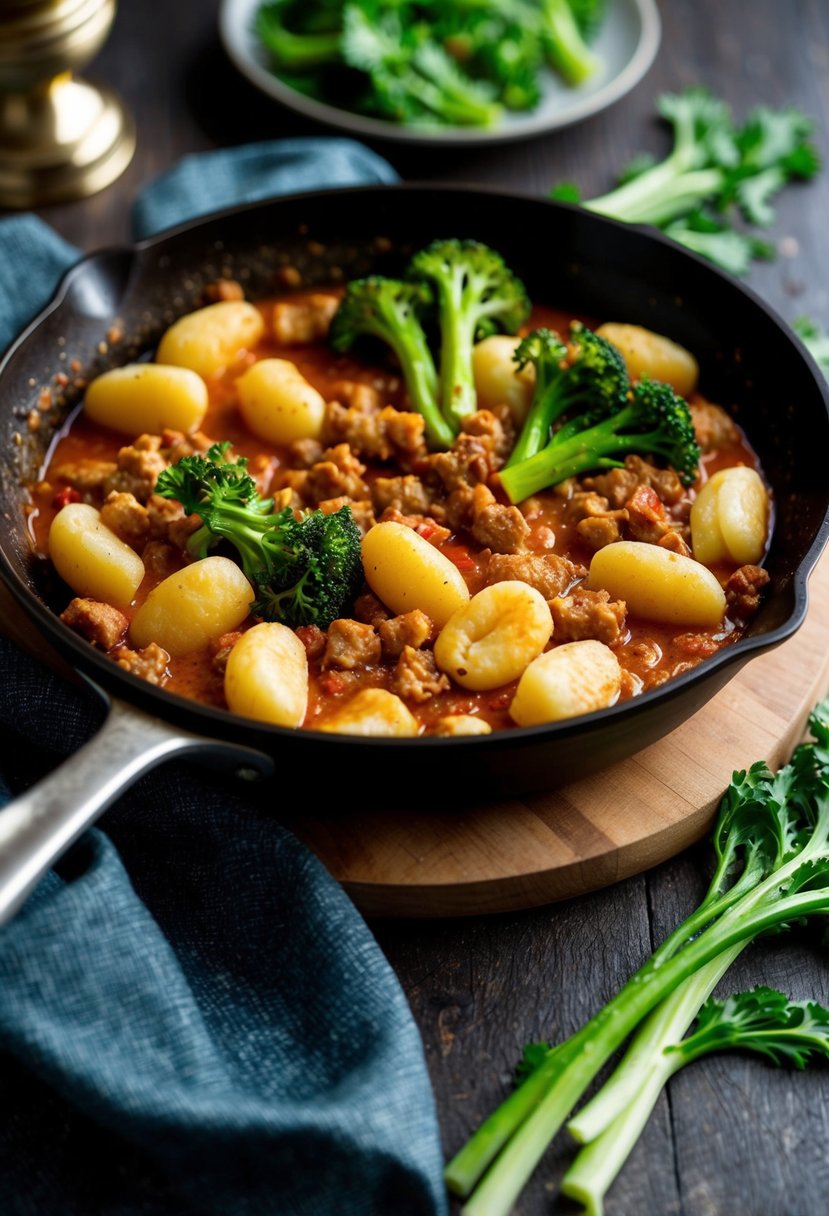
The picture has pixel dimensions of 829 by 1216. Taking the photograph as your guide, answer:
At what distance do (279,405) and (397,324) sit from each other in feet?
1.55

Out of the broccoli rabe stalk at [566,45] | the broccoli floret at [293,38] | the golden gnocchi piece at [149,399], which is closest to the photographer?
the golden gnocchi piece at [149,399]

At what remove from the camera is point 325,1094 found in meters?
2.58

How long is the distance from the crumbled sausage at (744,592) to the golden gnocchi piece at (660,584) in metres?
0.06

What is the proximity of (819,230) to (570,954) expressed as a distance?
334 centimetres

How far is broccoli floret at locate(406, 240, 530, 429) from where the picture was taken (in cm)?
383

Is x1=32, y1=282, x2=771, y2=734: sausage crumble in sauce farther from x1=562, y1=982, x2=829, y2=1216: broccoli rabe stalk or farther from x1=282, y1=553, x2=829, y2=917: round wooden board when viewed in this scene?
x1=562, y1=982, x2=829, y2=1216: broccoli rabe stalk

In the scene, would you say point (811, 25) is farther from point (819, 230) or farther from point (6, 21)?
point (6, 21)

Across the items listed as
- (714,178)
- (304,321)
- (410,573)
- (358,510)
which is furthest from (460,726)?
(714,178)

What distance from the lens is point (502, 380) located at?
3775mm

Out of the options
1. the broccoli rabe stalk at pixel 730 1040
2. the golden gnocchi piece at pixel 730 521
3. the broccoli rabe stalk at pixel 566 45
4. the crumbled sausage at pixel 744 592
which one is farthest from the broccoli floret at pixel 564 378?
the broccoli rabe stalk at pixel 566 45

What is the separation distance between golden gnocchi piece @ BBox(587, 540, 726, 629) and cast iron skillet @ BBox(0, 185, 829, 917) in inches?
5.3

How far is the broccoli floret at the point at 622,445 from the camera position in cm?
355

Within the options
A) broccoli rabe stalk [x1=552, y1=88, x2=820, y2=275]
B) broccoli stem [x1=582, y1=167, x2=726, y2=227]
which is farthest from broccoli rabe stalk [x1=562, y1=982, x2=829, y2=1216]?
broccoli stem [x1=582, y1=167, x2=726, y2=227]

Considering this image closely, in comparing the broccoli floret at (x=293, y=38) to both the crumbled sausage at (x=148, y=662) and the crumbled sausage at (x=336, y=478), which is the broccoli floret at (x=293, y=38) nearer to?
the crumbled sausage at (x=336, y=478)
